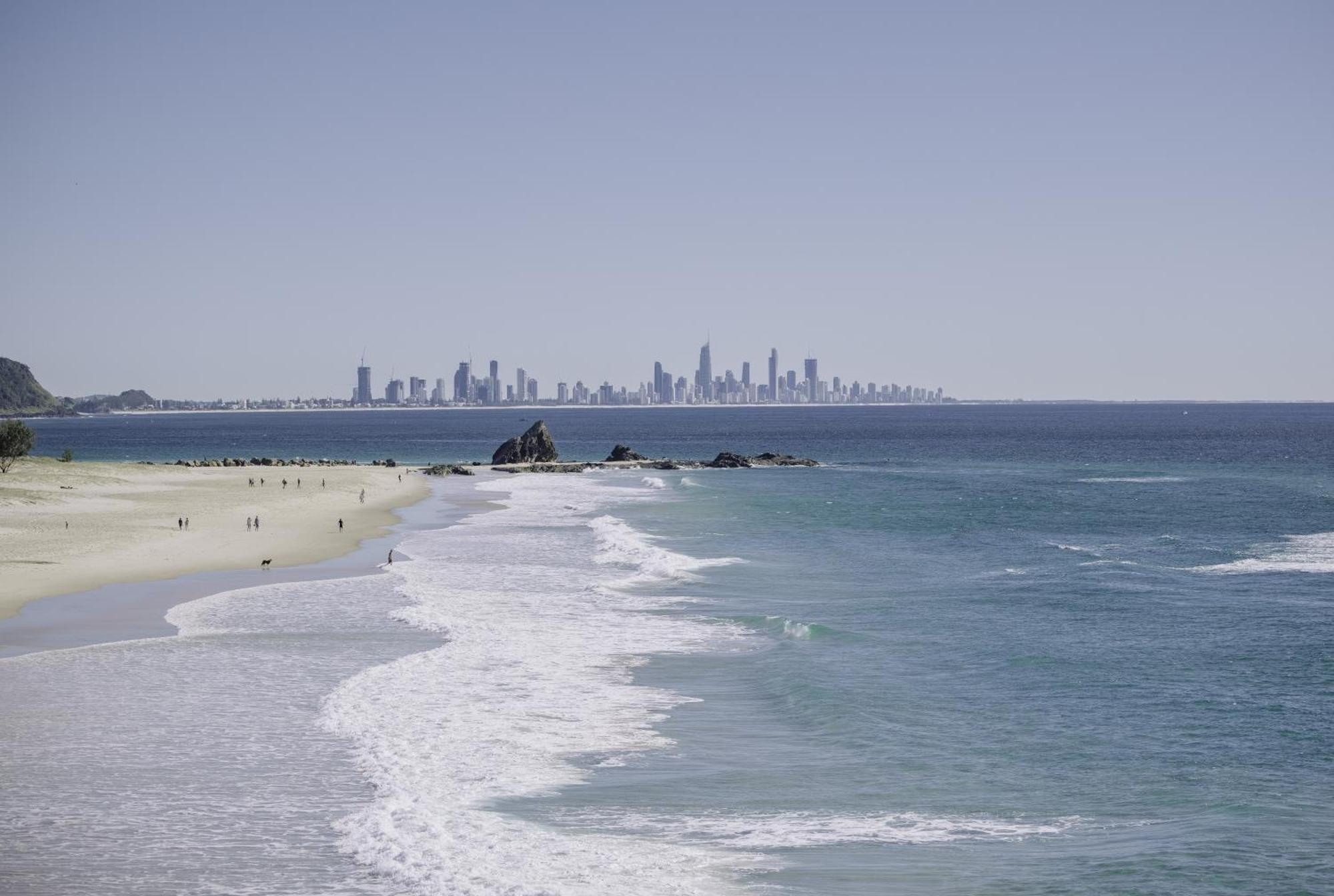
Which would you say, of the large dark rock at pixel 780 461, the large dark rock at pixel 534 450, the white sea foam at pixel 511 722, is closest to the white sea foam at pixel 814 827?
the white sea foam at pixel 511 722

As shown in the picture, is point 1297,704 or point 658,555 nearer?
point 1297,704

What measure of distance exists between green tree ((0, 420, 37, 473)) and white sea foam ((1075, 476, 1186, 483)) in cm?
8210

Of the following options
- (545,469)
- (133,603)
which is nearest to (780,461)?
(545,469)

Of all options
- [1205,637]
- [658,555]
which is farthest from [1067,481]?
[1205,637]

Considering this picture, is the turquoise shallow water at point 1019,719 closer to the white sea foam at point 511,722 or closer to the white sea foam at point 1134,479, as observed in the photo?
the white sea foam at point 511,722

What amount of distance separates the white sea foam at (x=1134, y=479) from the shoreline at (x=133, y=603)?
6356 centimetres

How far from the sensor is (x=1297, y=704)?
77.3ft

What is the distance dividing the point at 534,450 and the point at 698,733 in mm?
99478

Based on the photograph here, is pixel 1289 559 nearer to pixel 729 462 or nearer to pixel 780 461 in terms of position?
pixel 729 462

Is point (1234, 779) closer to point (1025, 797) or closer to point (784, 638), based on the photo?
point (1025, 797)

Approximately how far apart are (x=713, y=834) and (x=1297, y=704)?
47.1 ft

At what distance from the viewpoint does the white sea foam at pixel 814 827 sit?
16.1m

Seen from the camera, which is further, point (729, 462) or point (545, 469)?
point (729, 462)

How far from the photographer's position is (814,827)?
1666cm
